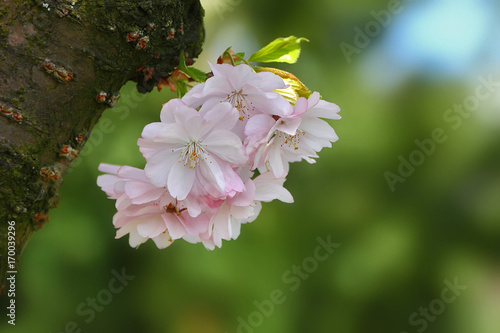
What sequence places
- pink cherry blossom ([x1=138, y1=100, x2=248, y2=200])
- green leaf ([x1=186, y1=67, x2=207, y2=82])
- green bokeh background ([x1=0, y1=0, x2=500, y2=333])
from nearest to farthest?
pink cherry blossom ([x1=138, y1=100, x2=248, y2=200]), green leaf ([x1=186, y1=67, x2=207, y2=82]), green bokeh background ([x1=0, y1=0, x2=500, y2=333])

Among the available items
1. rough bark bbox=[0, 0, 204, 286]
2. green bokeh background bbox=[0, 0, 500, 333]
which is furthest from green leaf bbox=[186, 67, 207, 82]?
green bokeh background bbox=[0, 0, 500, 333]

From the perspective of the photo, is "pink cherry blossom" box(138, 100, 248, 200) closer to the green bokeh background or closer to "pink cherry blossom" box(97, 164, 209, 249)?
"pink cherry blossom" box(97, 164, 209, 249)

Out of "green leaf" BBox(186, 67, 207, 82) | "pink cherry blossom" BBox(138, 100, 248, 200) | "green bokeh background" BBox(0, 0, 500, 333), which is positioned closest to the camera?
"pink cherry blossom" BBox(138, 100, 248, 200)

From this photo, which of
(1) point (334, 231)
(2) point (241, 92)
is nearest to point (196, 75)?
(2) point (241, 92)

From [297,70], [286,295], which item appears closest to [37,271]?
[286,295]

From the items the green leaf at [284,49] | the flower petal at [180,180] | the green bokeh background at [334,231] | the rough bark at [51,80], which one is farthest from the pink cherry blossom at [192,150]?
the green bokeh background at [334,231]

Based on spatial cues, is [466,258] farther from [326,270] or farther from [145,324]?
[145,324]
